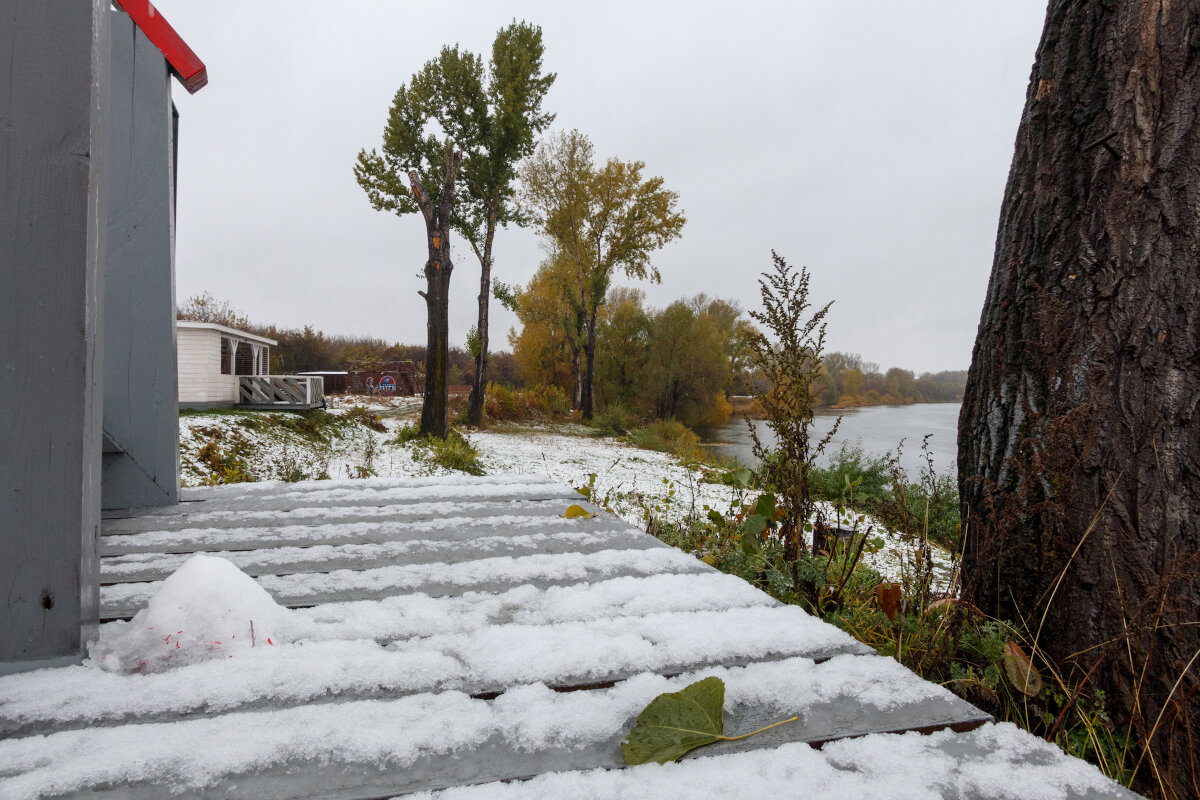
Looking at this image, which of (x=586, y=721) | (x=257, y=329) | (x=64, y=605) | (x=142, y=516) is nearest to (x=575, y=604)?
(x=586, y=721)

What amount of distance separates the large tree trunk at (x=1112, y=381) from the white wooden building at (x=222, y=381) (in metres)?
11.3

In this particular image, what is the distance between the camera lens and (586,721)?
0.95 meters

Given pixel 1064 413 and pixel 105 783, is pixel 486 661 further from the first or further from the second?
pixel 1064 413

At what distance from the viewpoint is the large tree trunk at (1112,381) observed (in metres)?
1.48

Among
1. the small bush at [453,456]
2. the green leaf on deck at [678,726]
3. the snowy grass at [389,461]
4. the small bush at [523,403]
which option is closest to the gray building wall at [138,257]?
the green leaf on deck at [678,726]

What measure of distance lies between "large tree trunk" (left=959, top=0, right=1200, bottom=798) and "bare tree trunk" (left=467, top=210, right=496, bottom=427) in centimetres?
1366

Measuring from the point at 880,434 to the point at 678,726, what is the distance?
2187 cm

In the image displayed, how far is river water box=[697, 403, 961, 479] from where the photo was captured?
14541 mm

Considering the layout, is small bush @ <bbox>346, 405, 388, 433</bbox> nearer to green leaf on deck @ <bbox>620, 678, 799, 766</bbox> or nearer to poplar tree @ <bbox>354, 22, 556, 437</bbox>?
poplar tree @ <bbox>354, 22, 556, 437</bbox>

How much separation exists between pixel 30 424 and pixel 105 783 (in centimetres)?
64

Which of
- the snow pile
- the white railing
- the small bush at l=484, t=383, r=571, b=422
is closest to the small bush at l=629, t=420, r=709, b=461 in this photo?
the small bush at l=484, t=383, r=571, b=422

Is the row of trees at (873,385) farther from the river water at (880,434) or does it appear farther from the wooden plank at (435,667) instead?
the wooden plank at (435,667)

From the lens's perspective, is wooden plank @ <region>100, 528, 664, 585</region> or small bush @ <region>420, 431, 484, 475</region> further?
small bush @ <region>420, 431, 484, 475</region>

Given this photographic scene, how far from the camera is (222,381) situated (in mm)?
10664
